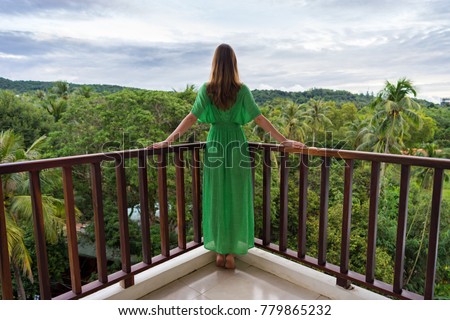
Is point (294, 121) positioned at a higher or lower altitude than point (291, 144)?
lower

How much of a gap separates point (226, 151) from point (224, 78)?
0.48 metres

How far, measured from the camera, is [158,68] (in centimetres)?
743

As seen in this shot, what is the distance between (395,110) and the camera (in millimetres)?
18547

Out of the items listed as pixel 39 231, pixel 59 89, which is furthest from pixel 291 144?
pixel 59 89

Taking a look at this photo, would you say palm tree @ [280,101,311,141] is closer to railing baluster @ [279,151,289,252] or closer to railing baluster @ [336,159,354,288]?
railing baluster @ [279,151,289,252]

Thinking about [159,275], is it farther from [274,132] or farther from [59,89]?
[59,89]

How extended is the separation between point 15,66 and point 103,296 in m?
8.15

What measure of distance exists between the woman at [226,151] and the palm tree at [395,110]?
1890cm

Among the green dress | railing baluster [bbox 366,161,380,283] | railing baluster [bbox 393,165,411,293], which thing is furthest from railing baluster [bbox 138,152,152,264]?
railing baluster [bbox 393,165,411,293]

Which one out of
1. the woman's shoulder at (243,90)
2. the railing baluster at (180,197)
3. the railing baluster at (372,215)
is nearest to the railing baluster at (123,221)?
the railing baluster at (180,197)

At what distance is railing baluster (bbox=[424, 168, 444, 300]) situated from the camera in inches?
62.1

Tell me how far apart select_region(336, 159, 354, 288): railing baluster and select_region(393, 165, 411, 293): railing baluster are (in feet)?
0.91

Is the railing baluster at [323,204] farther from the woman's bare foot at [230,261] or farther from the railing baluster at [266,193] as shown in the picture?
the woman's bare foot at [230,261]

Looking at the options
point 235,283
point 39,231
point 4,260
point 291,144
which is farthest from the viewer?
point 235,283
